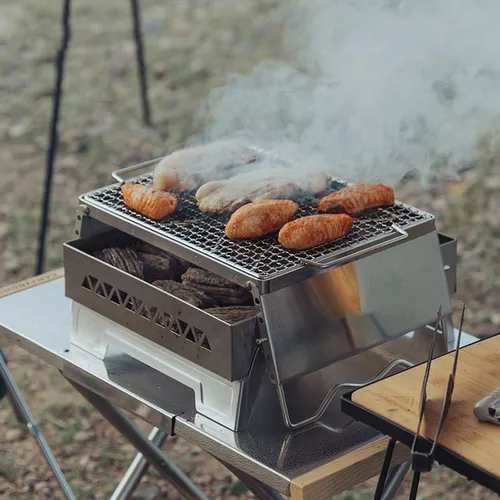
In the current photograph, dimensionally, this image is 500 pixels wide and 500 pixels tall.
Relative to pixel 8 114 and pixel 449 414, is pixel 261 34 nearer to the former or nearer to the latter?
pixel 8 114

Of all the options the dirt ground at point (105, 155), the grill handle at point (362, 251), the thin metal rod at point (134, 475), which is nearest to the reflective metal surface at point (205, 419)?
the grill handle at point (362, 251)

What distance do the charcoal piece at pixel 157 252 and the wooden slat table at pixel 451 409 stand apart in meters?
0.73

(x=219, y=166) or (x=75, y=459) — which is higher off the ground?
(x=219, y=166)

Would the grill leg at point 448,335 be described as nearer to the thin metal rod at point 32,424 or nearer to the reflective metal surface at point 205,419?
the reflective metal surface at point 205,419

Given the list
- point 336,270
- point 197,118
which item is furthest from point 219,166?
point 197,118

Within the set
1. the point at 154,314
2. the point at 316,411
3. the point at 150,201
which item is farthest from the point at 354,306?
the point at 150,201

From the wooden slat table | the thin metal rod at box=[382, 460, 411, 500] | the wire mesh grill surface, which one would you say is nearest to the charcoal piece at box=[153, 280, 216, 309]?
the wire mesh grill surface

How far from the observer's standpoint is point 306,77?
3383 mm

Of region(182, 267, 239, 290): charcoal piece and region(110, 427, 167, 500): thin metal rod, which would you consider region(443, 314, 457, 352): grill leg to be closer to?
region(182, 267, 239, 290): charcoal piece

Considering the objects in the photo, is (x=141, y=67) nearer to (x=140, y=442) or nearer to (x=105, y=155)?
(x=105, y=155)

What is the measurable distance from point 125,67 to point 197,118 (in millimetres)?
1217

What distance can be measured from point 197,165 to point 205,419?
79 cm

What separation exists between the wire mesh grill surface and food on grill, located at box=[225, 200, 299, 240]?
2 cm

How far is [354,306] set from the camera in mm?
2502
